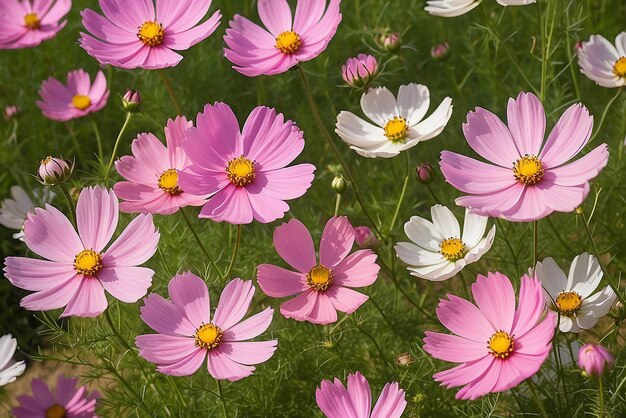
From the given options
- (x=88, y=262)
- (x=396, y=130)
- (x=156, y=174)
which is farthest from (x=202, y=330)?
(x=396, y=130)

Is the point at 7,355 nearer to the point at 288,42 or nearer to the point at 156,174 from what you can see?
the point at 156,174

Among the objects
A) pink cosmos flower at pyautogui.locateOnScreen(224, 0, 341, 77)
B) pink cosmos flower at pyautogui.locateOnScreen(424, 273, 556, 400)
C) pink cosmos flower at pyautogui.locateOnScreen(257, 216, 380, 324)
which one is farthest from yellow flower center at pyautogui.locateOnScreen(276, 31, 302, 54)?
pink cosmos flower at pyautogui.locateOnScreen(424, 273, 556, 400)

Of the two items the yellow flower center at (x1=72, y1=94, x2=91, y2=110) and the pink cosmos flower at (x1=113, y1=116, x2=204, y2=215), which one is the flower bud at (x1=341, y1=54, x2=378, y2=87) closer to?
the pink cosmos flower at (x1=113, y1=116, x2=204, y2=215)

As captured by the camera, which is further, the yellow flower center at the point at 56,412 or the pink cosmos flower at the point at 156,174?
the yellow flower center at the point at 56,412

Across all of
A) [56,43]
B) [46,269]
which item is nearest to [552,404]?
[46,269]

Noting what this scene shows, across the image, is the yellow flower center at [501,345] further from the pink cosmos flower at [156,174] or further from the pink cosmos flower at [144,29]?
the pink cosmos flower at [144,29]

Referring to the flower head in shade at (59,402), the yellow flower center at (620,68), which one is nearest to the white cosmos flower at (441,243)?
the yellow flower center at (620,68)

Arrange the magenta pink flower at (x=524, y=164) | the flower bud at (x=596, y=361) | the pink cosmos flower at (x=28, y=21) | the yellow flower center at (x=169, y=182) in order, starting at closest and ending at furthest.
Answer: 1. the flower bud at (x=596, y=361)
2. the magenta pink flower at (x=524, y=164)
3. the yellow flower center at (x=169, y=182)
4. the pink cosmos flower at (x=28, y=21)
